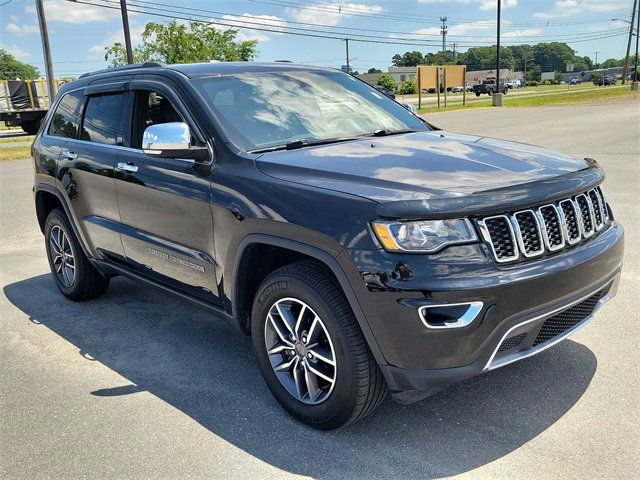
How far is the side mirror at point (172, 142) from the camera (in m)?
3.54

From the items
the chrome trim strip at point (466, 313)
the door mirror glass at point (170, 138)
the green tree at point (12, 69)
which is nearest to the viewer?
the chrome trim strip at point (466, 313)

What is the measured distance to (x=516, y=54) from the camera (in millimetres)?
190500

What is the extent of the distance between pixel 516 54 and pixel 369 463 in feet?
673

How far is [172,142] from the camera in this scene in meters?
3.53

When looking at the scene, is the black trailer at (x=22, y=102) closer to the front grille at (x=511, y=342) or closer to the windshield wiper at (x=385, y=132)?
the windshield wiper at (x=385, y=132)

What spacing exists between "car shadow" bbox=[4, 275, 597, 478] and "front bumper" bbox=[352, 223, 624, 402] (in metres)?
0.33

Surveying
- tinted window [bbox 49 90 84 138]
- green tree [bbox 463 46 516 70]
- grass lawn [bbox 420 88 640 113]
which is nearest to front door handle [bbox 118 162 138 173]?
tinted window [bbox 49 90 84 138]

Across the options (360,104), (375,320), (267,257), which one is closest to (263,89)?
(360,104)

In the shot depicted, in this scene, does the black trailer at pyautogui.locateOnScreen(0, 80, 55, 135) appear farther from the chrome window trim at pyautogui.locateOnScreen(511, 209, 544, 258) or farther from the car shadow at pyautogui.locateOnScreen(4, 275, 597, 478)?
the chrome window trim at pyautogui.locateOnScreen(511, 209, 544, 258)

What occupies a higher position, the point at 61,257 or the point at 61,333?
the point at 61,257

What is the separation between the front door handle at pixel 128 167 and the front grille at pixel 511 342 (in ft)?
8.63

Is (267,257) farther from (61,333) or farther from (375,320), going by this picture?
(61,333)

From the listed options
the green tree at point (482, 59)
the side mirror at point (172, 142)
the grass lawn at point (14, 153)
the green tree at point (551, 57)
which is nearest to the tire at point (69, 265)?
the side mirror at point (172, 142)

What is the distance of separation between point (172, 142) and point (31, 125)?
101 feet
